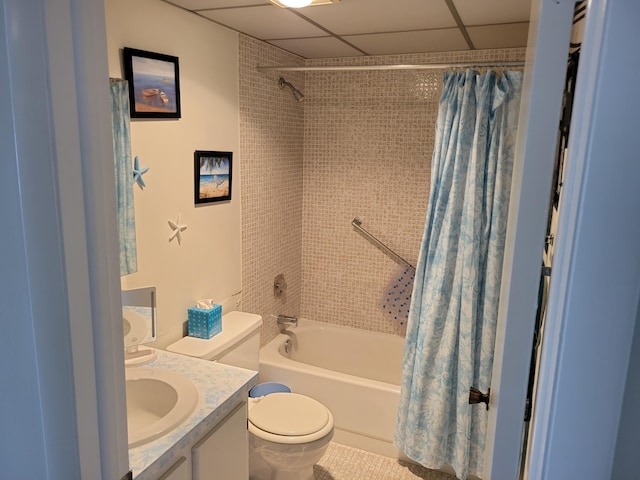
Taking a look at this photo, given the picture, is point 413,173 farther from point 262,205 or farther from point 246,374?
point 246,374

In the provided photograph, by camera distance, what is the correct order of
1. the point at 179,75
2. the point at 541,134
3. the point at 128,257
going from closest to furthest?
the point at 541,134
the point at 128,257
the point at 179,75

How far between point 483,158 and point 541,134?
160cm

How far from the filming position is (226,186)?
99.0 inches

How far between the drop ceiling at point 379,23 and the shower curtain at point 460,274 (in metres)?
0.25

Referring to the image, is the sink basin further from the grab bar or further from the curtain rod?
the grab bar

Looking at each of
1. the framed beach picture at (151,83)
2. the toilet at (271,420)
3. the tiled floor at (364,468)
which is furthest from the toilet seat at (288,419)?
the framed beach picture at (151,83)

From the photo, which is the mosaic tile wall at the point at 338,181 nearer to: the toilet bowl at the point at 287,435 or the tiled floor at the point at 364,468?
the toilet bowl at the point at 287,435

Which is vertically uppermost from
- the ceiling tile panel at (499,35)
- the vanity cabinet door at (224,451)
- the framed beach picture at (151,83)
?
the ceiling tile panel at (499,35)

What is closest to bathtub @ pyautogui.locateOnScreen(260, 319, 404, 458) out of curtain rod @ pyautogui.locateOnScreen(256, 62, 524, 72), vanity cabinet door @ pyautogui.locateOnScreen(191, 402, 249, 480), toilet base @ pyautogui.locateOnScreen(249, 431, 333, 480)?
toilet base @ pyautogui.locateOnScreen(249, 431, 333, 480)

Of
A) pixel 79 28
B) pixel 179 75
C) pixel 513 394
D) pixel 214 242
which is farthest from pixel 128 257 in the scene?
pixel 513 394

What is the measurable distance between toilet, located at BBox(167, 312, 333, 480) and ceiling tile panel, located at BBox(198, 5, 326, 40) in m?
1.45

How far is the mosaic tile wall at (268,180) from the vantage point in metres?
2.68

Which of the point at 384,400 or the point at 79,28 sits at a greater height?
the point at 79,28

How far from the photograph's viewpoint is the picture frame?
229 cm
